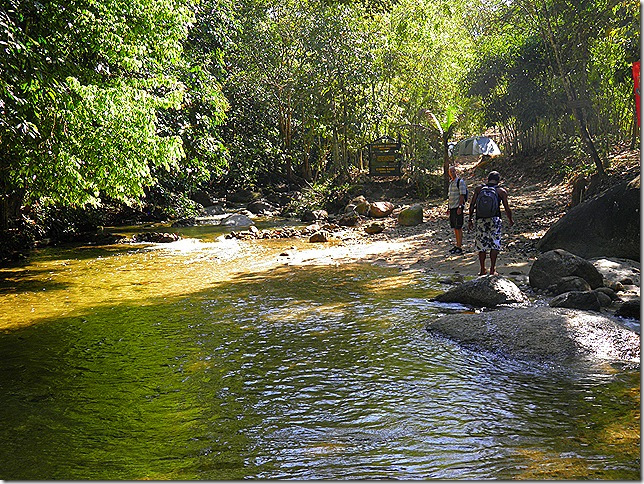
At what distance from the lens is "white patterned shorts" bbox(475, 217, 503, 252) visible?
10.8 meters

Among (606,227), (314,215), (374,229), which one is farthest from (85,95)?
(314,215)

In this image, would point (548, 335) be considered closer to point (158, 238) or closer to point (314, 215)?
point (158, 238)

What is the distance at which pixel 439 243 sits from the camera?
1560 centimetres

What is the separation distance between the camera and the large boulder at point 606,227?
1133 centimetres

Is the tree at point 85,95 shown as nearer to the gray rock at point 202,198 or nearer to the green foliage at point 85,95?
the green foliage at point 85,95

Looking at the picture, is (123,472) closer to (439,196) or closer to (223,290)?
(223,290)

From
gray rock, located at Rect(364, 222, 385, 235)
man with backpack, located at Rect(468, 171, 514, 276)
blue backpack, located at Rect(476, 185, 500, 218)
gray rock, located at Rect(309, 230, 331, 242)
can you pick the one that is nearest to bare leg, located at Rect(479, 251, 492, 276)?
man with backpack, located at Rect(468, 171, 514, 276)

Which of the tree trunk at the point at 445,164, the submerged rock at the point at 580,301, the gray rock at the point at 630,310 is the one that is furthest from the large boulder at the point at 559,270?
the tree trunk at the point at 445,164

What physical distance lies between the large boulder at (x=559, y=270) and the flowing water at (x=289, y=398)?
72.5 inches

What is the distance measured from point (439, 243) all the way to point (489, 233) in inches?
190

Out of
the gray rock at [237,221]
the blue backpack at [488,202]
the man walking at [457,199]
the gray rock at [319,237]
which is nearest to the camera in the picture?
the blue backpack at [488,202]

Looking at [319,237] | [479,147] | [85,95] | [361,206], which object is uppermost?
[85,95]

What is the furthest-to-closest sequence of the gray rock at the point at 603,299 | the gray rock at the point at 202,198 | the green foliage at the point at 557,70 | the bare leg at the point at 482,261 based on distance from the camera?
1. the gray rock at the point at 202,198
2. the green foliage at the point at 557,70
3. the bare leg at the point at 482,261
4. the gray rock at the point at 603,299

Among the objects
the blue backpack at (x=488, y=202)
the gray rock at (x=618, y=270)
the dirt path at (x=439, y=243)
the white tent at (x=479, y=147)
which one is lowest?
the gray rock at (x=618, y=270)
